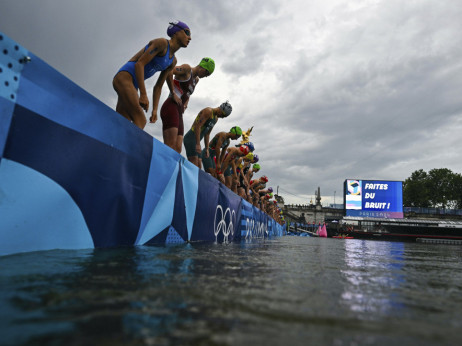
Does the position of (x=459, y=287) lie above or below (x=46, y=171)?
below

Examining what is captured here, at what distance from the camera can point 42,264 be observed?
1180mm

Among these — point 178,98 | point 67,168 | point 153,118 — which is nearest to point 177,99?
point 178,98

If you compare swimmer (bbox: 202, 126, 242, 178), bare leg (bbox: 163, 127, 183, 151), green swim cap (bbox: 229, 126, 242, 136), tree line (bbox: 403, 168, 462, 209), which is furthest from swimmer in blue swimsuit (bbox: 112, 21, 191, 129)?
tree line (bbox: 403, 168, 462, 209)

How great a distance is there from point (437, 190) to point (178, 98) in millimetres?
54539

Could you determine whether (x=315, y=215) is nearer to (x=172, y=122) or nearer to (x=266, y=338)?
(x=172, y=122)

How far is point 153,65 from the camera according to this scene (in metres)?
3.10

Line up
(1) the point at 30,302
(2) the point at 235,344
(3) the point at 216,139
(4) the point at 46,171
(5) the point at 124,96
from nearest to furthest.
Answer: (2) the point at 235,344 → (1) the point at 30,302 → (4) the point at 46,171 → (5) the point at 124,96 → (3) the point at 216,139

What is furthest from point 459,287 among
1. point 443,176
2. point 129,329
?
point 443,176

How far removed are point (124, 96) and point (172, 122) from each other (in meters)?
1.15

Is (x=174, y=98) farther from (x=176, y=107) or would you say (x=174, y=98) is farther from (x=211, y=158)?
(x=211, y=158)

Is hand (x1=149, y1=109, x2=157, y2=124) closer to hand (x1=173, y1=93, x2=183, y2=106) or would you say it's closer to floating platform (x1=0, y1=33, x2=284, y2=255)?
floating platform (x1=0, y1=33, x2=284, y2=255)

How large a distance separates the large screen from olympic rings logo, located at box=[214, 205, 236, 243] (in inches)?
863

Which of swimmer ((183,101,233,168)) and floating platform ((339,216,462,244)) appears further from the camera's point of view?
floating platform ((339,216,462,244))

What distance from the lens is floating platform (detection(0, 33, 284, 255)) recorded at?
1.35 m
